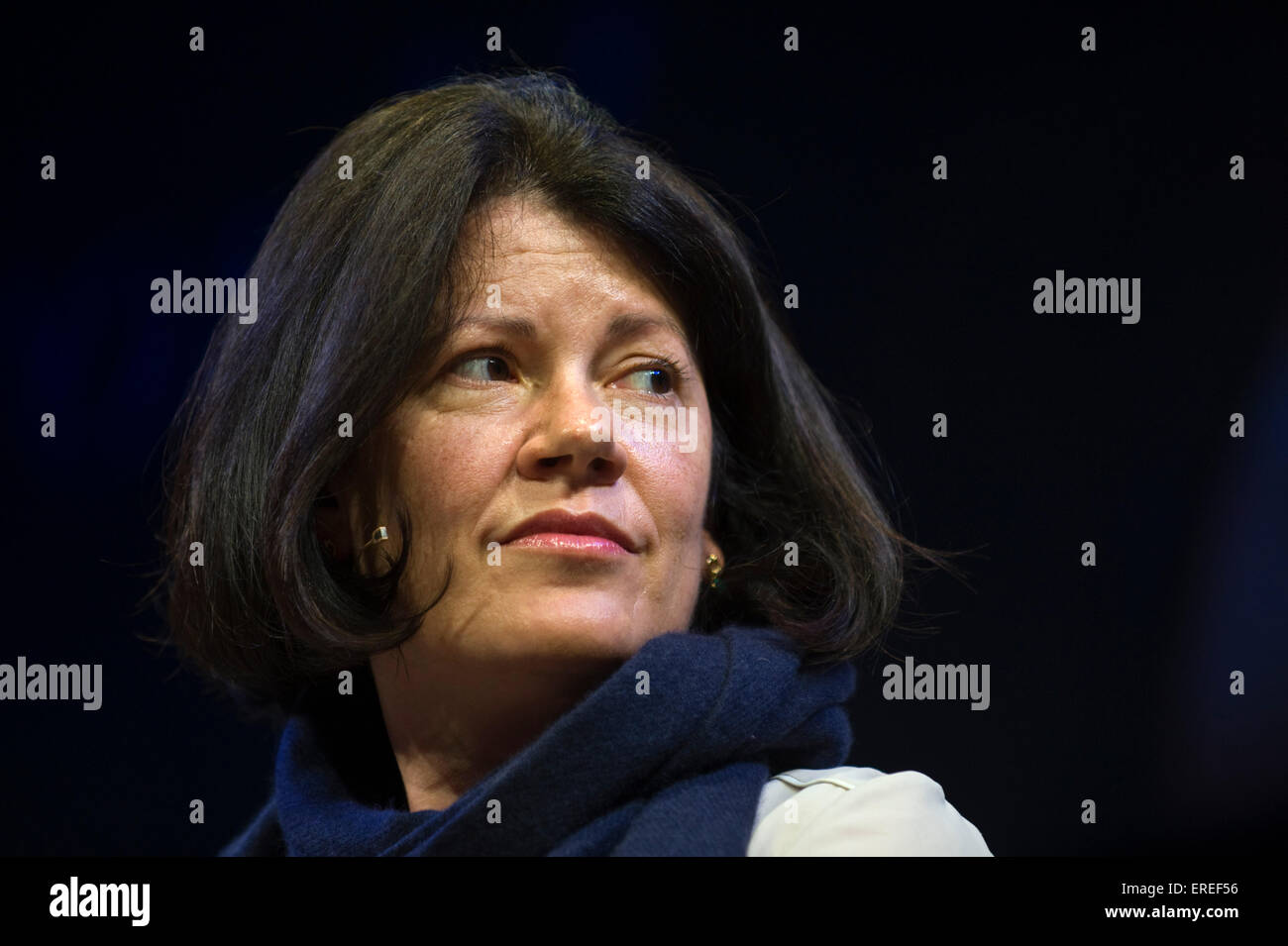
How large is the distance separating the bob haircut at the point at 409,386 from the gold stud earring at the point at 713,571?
0.01m

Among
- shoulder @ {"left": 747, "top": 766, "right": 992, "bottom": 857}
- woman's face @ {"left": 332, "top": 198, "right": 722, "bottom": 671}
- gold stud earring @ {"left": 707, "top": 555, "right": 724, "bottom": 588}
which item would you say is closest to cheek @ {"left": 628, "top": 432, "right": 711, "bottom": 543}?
woman's face @ {"left": 332, "top": 198, "right": 722, "bottom": 671}

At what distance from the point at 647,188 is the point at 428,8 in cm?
56

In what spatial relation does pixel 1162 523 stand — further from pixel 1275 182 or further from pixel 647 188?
pixel 647 188


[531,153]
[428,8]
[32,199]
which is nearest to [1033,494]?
[531,153]

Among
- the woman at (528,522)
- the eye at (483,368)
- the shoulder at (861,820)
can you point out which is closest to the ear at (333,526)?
the woman at (528,522)

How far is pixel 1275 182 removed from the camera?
2.07 meters

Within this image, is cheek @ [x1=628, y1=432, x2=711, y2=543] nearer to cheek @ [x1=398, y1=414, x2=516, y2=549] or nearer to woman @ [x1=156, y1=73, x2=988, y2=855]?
woman @ [x1=156, y1=73, x2=988, y2=855]

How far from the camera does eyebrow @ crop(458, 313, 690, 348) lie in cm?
176

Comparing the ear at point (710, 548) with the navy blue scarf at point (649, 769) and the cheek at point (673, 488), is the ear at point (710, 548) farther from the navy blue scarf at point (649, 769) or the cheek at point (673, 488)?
the navy blue scarf at point (649, 769)

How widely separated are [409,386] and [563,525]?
0.27 m

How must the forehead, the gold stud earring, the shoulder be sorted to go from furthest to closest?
the gold stud earring → the forehead → the shoulder

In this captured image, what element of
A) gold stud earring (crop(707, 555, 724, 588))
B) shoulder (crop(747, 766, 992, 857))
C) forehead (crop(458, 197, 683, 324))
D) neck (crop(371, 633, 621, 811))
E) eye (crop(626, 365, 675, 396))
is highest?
forehead (crop(458, 197, 683, 324))

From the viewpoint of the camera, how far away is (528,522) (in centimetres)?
170

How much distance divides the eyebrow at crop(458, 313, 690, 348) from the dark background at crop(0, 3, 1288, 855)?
424 mm
